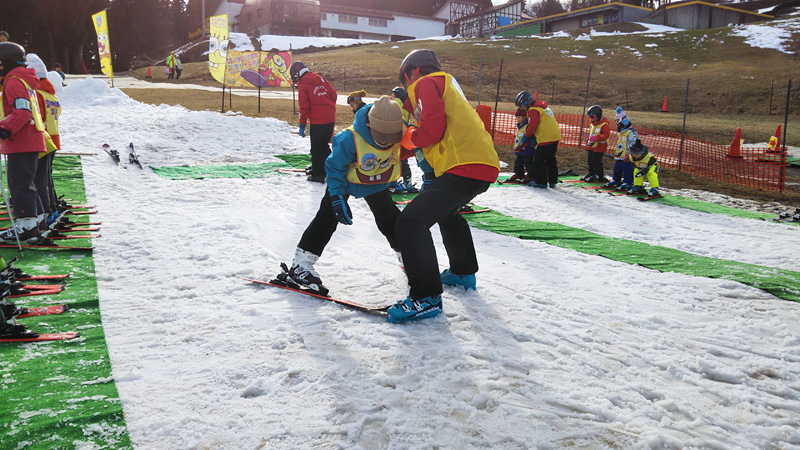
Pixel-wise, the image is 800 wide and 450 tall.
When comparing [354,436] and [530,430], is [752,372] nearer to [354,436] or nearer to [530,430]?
[530,430]

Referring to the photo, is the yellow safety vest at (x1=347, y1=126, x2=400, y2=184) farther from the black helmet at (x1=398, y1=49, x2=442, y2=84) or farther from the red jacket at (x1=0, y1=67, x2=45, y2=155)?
the red jacket at (x1=0, y1=67, x2=45, y2=155)

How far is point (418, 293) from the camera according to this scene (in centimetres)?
334

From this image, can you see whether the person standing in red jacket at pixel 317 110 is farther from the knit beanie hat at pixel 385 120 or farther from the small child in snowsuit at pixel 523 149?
the knit beanie hat at pixel 385 120

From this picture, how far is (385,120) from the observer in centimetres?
341

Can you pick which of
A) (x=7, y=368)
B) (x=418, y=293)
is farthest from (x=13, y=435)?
(x=418, y=293)

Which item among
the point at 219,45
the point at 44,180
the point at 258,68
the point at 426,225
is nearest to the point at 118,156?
the point at 44,180

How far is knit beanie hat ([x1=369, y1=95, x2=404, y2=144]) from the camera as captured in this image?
3420 mm

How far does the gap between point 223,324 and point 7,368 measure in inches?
43.2

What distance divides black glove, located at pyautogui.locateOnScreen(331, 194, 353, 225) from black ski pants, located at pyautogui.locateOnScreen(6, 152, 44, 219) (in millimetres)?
3274

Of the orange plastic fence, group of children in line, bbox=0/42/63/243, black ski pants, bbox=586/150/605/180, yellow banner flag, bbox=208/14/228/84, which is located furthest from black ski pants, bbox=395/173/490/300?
yellow banner flag, bbox=208/14/228/84

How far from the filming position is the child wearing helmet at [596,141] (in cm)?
990

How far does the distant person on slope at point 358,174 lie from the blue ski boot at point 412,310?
64cm

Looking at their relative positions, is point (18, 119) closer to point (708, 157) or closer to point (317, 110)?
point (317, 110)

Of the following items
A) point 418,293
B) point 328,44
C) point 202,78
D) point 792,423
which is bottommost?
point 792,423
